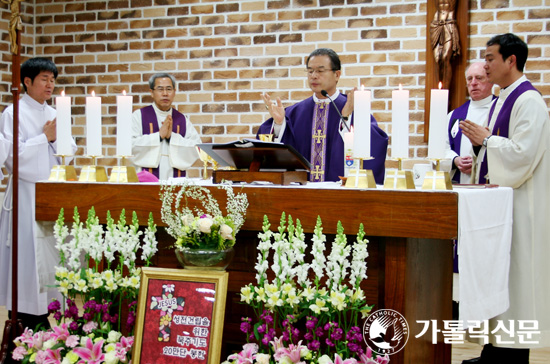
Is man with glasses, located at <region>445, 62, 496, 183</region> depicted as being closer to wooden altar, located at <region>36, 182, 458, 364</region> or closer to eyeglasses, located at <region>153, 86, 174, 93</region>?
wooden altar, located at <region>36, 182, 458, 364</region>

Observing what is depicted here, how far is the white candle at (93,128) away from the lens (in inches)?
104

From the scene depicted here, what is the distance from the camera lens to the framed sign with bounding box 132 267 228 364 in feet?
6.96

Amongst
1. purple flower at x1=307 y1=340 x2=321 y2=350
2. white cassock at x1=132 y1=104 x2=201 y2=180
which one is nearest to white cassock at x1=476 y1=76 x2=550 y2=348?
purple flower at x1=307 y1=340 x2=321 y2=350

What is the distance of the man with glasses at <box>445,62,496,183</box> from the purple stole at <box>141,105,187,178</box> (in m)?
1.91

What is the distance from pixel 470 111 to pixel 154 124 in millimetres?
2232

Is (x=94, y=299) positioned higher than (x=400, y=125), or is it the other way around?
(x=400, y=125)

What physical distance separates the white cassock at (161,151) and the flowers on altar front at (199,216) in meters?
2.14

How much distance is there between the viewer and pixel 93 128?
2645 mm

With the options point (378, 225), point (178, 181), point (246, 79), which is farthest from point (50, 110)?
point (378, 225)

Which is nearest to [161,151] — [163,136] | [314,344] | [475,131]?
[163,136]

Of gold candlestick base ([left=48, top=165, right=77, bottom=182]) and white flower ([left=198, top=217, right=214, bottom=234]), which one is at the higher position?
gold candlestick base ([left=48, top=165, right=77, bottom=182])

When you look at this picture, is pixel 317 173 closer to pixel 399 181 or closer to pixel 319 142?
pixel 319 142

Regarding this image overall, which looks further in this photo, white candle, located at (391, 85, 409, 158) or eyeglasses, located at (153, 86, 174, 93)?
eyeglasses, located at (153, 86, 174, 93)

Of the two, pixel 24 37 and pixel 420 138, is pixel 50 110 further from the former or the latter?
pixel 420 138
